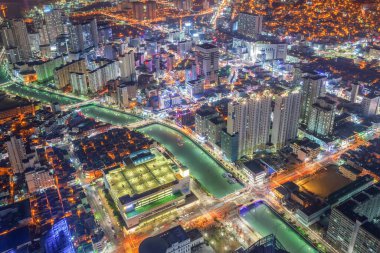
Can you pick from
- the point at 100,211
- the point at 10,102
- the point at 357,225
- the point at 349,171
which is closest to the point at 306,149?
the point at 349,171

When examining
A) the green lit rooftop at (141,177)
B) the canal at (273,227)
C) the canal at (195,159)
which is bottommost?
the canal at (273,227)

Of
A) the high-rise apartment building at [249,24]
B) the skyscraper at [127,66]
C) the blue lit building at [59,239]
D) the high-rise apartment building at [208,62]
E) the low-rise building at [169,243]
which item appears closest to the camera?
the low-rise building at [169,243]

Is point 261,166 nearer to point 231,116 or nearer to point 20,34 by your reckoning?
point 231,116

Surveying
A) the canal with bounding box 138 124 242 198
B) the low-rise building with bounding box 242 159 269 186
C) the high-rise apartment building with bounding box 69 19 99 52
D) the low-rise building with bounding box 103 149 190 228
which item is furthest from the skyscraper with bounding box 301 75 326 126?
the high-rise apartment building with bounding box 69 19 99 52

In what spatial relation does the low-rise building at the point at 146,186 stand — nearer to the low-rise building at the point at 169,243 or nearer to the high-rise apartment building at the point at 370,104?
the low-rise building at the point at 169,243

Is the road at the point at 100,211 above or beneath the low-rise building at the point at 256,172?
beneath

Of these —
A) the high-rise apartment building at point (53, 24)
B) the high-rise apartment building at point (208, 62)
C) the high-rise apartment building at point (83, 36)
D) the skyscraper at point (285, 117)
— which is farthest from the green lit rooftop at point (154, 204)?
the high-rise apartment building at point (53, 24)
